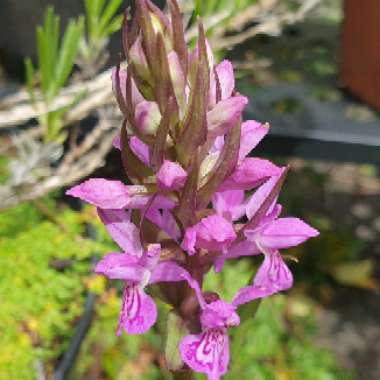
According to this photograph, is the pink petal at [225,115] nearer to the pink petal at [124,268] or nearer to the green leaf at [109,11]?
the pink petal at [124,268]

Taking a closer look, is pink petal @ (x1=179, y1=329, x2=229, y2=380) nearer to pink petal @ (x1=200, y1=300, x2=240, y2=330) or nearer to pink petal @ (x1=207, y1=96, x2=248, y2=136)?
pink petal @ (x1=200, y1=300, x2=240, y2=330)

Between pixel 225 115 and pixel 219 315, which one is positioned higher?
Answer: pixel 225 115

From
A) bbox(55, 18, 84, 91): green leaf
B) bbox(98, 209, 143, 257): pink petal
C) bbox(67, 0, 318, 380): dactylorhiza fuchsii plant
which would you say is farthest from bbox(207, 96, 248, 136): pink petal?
bbox(55, 18, 84, 91): green leaf

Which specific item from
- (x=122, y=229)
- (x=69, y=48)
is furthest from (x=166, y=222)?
(x=69, y=48)

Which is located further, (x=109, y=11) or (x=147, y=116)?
(x=109, y=11)

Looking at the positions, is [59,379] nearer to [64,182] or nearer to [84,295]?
[84,295]

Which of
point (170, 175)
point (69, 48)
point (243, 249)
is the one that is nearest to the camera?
point (170, 175)

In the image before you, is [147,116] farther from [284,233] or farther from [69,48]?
[69,48]
